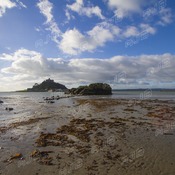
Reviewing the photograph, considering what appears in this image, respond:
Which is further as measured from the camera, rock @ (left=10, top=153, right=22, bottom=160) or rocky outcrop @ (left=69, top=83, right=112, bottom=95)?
rocky outcrop @ (left=69, top=83, right=112, bottom=95)

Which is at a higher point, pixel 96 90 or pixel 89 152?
pixel 96 90

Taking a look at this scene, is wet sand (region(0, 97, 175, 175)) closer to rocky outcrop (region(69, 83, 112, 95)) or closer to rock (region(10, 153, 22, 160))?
rock (region(10, 153, 22, 160))

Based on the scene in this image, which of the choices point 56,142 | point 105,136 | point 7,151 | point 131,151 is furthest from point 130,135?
point 7,151

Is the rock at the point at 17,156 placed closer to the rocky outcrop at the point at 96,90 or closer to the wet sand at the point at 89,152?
the wet sand at the point at 89,152

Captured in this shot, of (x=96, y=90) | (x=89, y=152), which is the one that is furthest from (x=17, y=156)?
(x=96, y=90)

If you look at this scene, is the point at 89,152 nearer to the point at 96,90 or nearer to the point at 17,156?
the point at 17,156

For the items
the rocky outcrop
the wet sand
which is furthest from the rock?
the rocky outcrop

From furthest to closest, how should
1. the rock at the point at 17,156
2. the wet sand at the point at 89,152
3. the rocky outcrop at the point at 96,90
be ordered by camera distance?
the rocky outcrop at the point at 96,90 → the rock at the point at 17,156 → the wet sand at the point at 89,152

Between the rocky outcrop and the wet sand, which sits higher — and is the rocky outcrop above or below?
above

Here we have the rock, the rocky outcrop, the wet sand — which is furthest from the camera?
the rocky outcrop

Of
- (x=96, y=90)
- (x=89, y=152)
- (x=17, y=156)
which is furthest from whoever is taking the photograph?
(x=96, y=90)

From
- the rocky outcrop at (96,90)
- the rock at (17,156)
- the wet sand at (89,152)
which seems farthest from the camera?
the rocky outcrop at (96,90)

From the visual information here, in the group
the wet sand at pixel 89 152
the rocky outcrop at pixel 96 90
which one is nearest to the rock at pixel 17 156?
the wet sand at pixel 89 152

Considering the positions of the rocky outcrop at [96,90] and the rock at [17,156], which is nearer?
the rock at [17,156]
